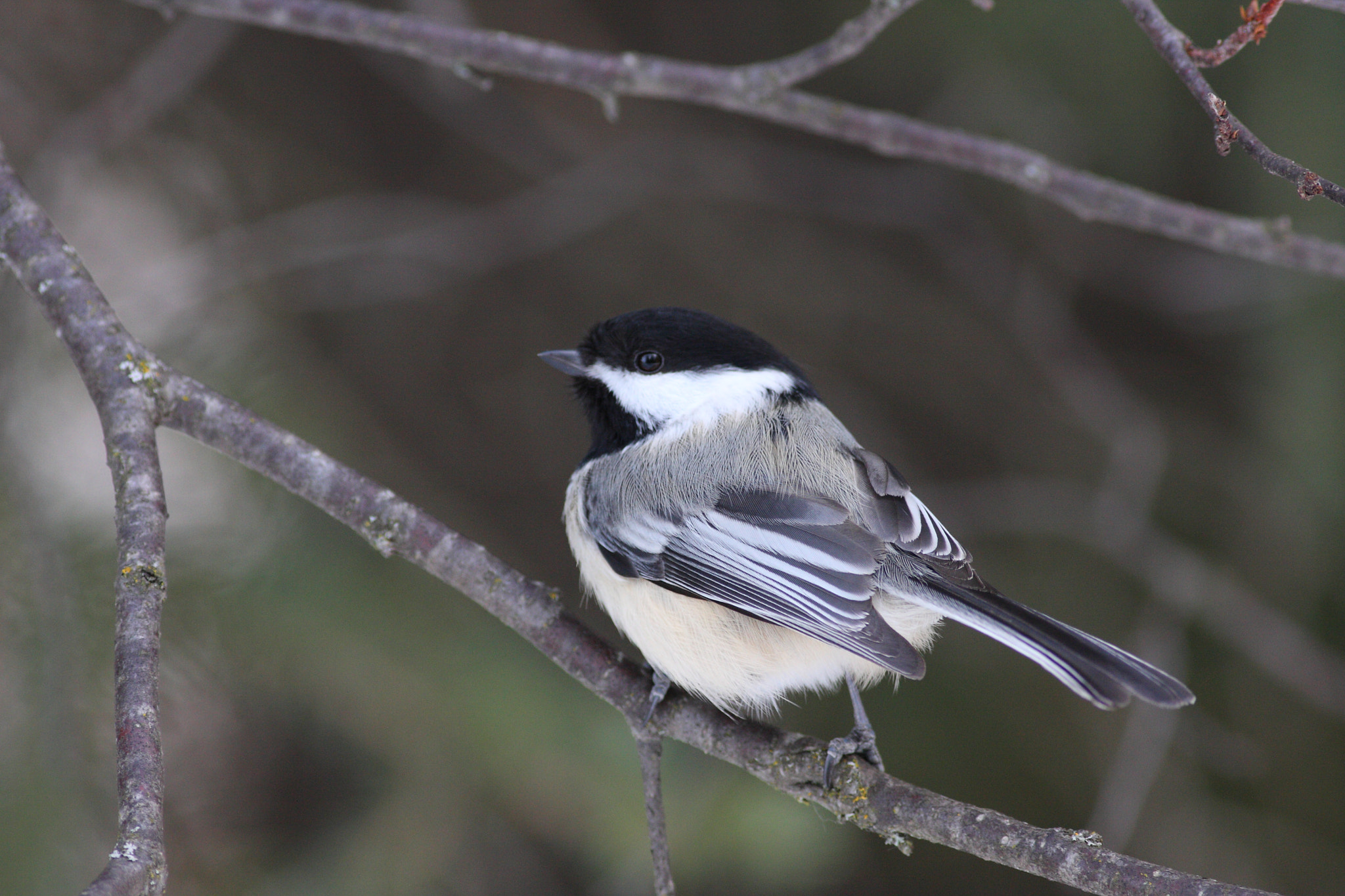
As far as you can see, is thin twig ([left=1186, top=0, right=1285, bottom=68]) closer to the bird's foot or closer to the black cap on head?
the black cap on head

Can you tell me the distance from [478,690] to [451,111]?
43.0 inches

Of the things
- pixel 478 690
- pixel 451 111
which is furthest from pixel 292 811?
pixel 451 111

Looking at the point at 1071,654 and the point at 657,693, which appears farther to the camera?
the point at 657,693

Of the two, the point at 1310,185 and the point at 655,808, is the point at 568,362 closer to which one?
the point at 655,808

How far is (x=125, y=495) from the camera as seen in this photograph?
3.15ft

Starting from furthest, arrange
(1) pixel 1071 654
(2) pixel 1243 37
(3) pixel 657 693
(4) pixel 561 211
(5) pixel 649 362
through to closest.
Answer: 1. (4) pixel 561 211
2. (5) pixel 649 362
3. (3) pixel 657 693
4. (1) pixel 1071 654
5. (2) pixel 1243 37

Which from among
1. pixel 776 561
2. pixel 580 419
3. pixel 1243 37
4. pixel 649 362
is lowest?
pixel 580 419

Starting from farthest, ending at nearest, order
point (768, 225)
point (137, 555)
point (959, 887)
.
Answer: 1. point (768, 225)
2. point (959, 887)
3. point (137, 555)

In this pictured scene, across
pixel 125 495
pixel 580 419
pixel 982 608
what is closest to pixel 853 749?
pixel 982 608

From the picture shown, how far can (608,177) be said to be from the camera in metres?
1.91

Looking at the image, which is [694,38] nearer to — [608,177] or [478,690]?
[608,177]

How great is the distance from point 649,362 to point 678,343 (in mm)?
52

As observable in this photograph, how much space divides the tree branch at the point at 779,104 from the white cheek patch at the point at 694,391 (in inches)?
14.1

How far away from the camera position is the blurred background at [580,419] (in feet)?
4.57
